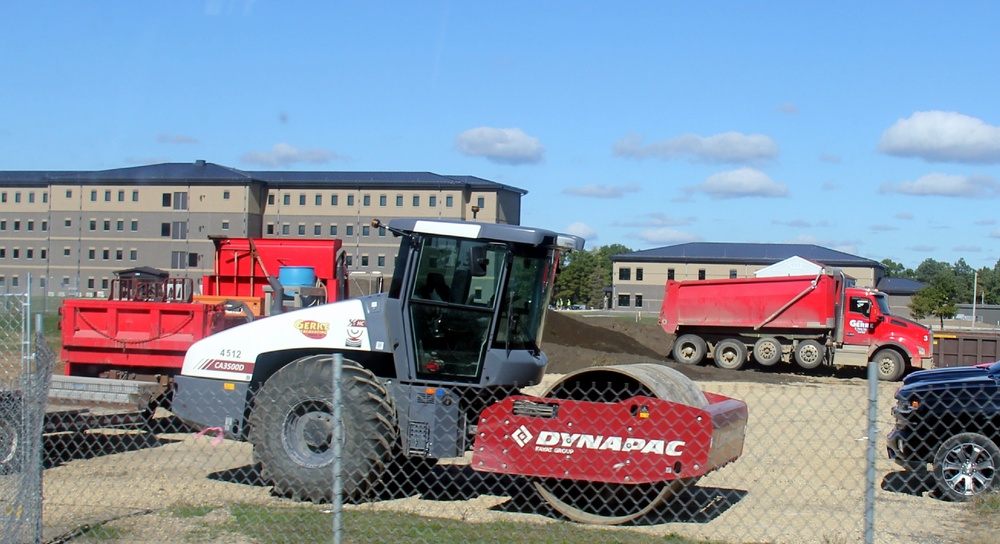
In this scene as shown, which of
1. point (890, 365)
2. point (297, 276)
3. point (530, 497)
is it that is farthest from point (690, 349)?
point (530, 497)

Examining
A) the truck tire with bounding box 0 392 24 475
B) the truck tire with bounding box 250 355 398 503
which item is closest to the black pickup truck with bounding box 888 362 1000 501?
the truck tire with bounding box 250 355 398 503

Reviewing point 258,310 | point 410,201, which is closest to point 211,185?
point 410,201

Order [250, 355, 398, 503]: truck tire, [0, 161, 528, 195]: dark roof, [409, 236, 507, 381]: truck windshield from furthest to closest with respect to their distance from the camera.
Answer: [0, 161, 528, 195]: dark roof, [409, 236, 507, 381]: truck windshield, [250, 355, 398, 503]: truck tire

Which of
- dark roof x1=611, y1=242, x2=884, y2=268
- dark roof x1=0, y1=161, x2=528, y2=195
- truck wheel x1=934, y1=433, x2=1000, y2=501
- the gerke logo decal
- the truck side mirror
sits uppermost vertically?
dark roof x1=0, y1=161, x2=528, y2=195

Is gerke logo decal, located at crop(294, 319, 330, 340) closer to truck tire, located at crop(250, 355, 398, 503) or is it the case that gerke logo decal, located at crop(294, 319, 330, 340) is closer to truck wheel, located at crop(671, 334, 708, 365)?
truck tire, located at crop(250, 355, 398, 503)

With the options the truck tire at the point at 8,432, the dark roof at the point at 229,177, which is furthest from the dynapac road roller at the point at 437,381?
the dark roof at the point at 229,177

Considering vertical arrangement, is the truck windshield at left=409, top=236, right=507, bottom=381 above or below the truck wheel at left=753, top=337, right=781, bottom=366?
above

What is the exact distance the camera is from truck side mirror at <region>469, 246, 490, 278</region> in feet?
26.1

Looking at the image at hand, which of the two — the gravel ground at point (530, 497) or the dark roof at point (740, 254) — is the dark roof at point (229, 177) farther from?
the gravel ground at point (530, 497)

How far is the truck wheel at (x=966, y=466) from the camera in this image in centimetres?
838

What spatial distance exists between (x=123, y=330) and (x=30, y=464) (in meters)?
6.99

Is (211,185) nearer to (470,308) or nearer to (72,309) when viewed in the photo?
(72,309)

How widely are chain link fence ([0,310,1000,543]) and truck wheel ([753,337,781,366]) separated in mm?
15017

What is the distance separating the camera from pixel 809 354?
2464 cm
